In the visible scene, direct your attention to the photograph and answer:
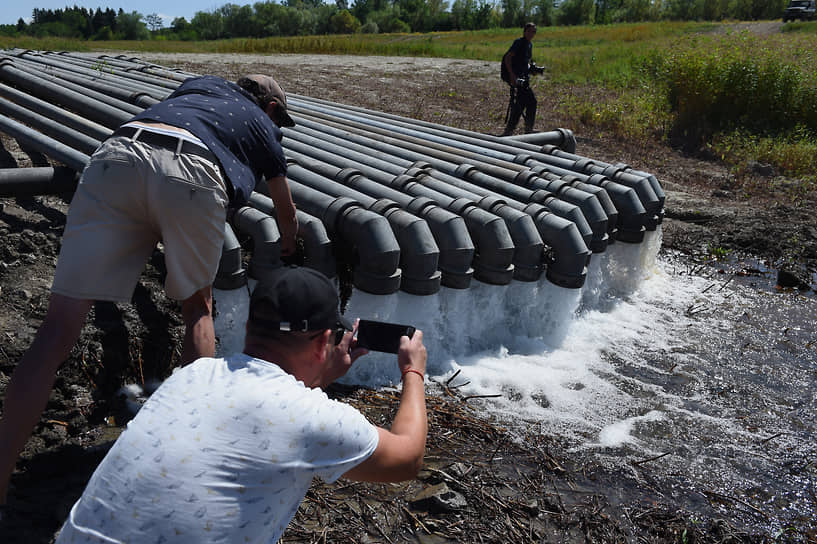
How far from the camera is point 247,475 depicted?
1.40 metres

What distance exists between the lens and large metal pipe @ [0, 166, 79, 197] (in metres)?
3.49

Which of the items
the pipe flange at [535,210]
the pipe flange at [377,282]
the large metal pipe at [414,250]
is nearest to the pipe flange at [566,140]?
the pipe flange at [535,210]

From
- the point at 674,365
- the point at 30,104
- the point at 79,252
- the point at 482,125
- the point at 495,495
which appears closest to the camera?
the point at 79,252

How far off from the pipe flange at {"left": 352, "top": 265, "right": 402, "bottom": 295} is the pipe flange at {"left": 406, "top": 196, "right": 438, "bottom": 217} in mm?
588

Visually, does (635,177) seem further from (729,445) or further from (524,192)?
(729,445)

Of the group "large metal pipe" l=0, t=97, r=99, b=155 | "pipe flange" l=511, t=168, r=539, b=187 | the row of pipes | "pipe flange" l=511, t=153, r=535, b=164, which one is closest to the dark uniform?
the row of pipes

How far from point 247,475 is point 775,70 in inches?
499

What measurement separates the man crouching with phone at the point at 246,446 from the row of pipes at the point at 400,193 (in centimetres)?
Answer: 196

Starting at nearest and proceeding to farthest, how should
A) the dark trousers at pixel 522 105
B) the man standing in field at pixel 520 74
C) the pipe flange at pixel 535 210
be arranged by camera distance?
the pipe flange at pixel 535 210 → the man standing in field at pixel 520 74 → the dark trousers at pixel 522 105

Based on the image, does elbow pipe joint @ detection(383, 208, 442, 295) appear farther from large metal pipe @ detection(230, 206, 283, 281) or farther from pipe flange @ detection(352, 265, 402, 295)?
large metal pipe @ detection(230, 206, 283, 281)

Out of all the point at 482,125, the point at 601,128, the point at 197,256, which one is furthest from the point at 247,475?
the point at 601,128

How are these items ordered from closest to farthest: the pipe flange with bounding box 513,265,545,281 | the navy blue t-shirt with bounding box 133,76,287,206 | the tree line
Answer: the navy blue t-shirt with bounding box 133,76,287,206 < the pipe flange with bounding box 513,265,545,281 < the tree line

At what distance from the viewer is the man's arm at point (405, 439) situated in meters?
1.61

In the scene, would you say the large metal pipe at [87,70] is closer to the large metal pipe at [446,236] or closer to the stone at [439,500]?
the large metal pipe at [446,236]
